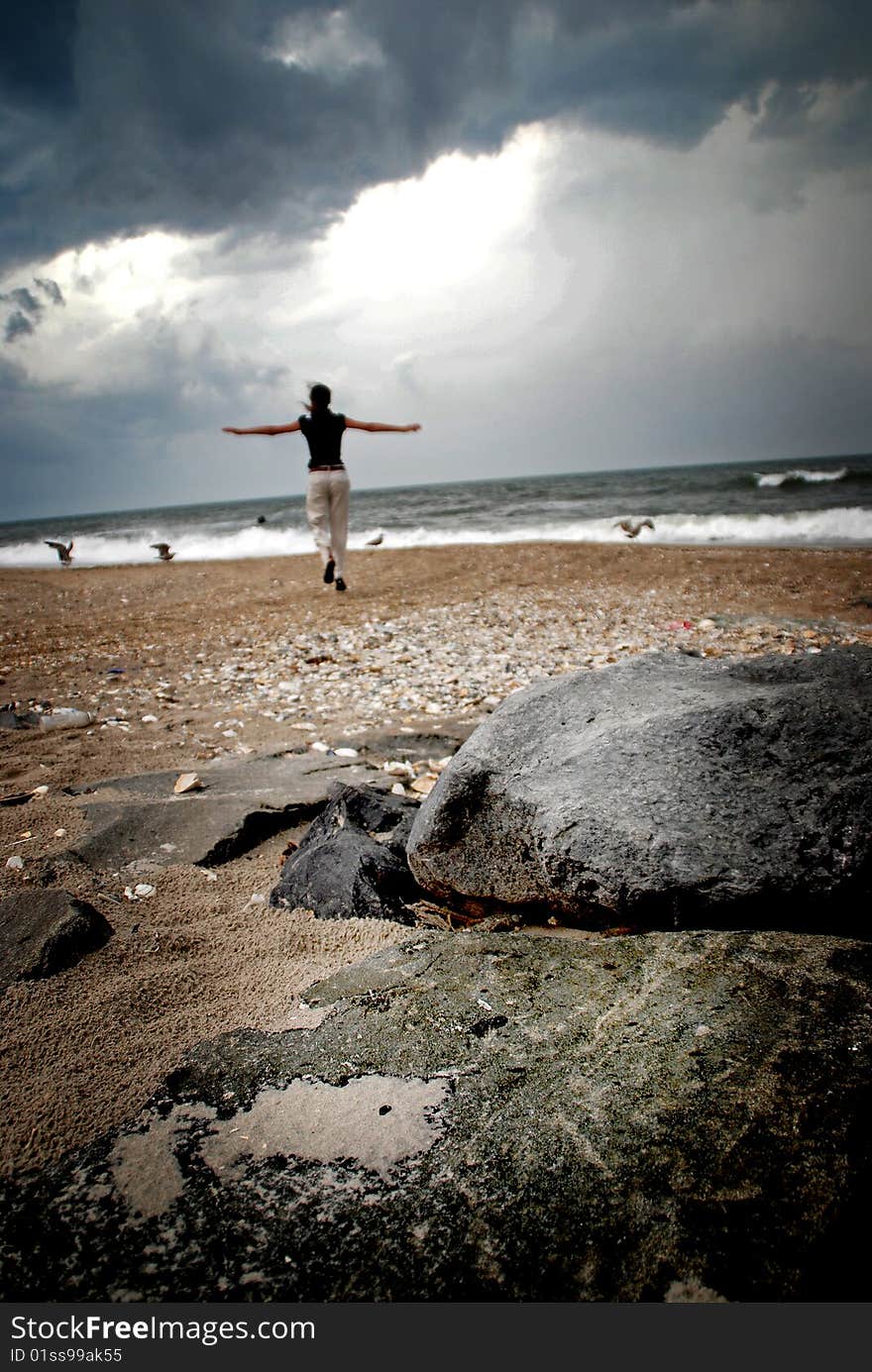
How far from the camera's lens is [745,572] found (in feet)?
35.3

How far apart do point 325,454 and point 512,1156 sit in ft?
26.0

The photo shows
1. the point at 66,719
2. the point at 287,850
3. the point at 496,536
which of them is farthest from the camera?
the point at 496,536

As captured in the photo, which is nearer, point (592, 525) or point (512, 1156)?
point (512, 1156)

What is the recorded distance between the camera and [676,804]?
6.92 ft

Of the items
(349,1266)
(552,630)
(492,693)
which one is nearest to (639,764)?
(349,1266)

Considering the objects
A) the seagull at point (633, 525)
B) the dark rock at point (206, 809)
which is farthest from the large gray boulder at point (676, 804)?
the seagull at point (633, 525)

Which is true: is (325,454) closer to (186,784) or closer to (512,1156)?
(186,784)

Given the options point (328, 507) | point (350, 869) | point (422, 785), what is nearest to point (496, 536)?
point (328, 507)

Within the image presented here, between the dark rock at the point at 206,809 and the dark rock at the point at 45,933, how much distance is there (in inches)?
20.8

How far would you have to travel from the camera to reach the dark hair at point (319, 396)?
7723 millimetres

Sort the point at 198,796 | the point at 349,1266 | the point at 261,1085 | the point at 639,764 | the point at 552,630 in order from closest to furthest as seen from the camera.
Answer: the point at 349,1266 < the point at 261,1085 < the point at 639,764 < the point at 198,796 < the point at 552,630

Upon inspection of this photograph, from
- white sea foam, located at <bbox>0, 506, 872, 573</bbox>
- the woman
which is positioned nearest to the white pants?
the woman
